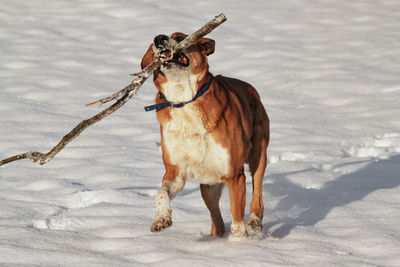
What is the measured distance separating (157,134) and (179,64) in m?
4.44

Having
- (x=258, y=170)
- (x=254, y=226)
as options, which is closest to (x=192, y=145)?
(x=254, y=226)

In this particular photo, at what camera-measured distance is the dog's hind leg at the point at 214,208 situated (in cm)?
507

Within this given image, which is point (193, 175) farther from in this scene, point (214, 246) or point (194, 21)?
point (194, 21)

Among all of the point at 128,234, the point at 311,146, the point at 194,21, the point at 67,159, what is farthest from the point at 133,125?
the point at 194,21

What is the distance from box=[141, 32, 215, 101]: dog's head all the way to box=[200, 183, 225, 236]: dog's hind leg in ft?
3.28

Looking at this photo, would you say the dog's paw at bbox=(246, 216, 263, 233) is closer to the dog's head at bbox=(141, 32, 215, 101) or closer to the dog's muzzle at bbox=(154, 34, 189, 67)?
the dog's head at bbox=(141, 32, 215, 101)

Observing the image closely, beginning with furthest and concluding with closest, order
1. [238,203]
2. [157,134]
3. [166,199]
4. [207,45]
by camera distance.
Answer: [157,134], [238,203], [207,45], [166,199]

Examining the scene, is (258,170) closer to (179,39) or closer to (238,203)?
(238,203)

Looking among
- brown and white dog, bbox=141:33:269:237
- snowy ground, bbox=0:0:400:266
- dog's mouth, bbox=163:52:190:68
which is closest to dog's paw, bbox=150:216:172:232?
brown and white dog, bbox=141:33:269:237

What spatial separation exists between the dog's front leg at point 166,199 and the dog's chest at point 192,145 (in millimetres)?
88

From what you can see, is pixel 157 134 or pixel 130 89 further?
pixel 157 134

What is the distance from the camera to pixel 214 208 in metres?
5.07

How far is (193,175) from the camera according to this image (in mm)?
4637

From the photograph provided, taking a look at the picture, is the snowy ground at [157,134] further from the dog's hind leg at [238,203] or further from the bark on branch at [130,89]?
the bark on branch at [130,89]
